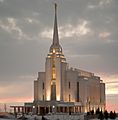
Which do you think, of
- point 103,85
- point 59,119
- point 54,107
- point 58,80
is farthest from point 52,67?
point 59,119

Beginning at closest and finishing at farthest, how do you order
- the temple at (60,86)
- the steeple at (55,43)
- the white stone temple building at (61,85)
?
the temple at (60,86), the white stone temple building at (61,85), the steeple at (55,43)

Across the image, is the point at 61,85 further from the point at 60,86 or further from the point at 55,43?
the point at 55,43

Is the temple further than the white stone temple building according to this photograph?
No

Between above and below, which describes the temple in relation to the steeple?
below

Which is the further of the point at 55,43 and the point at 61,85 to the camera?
the point at 55,43

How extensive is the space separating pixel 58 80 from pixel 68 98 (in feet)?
21.3

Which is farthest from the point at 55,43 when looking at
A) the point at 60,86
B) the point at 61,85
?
the point at 60,86

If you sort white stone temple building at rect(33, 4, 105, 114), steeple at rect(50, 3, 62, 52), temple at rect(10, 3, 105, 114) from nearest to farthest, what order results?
temple at rect(10, 3, 105, 114) → white stone temple building at rect(33, 4, 105, 114) → steeple at rect(50, 3, 62, 52)

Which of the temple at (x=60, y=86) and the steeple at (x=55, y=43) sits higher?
the steeple at (x=55, y=43)

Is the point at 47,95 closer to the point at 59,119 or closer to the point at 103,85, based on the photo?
the point at 103,85

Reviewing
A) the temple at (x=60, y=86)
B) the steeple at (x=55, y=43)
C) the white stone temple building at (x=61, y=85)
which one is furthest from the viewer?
the steeple at (x=55, y=43)

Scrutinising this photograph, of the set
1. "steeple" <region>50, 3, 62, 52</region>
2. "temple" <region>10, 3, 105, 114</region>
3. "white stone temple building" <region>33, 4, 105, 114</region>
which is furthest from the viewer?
"steeple" <region>50, 3, 62, 52</region>

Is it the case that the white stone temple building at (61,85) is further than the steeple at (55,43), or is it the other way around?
the steeple at (55,43)

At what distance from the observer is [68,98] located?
142 meters
